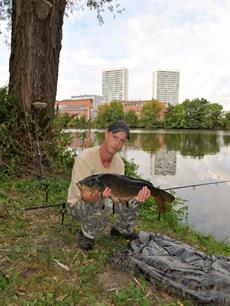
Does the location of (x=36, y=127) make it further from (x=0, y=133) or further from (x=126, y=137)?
(x=126, y=137)

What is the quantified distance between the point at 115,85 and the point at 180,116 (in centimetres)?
8623

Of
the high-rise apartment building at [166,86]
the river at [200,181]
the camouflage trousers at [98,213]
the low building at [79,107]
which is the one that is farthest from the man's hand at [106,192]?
the high-rise apartment building at [166,86]

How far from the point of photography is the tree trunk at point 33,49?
656cm

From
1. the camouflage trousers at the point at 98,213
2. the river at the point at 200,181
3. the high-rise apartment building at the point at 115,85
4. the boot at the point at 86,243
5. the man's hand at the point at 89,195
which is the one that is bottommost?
the river at the point at 200,181

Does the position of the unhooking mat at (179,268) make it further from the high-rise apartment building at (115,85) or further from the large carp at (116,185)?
the high-rise apartment building at (115,85)

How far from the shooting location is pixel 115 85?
15550cm

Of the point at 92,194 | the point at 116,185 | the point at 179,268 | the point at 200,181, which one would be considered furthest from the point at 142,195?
the point at 200,181

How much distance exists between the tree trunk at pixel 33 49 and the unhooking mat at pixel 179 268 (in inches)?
169

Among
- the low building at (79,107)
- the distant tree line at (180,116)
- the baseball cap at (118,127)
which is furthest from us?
the distant tree line at (180,116)

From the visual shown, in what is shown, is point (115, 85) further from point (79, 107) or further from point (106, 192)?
point (106, 192)

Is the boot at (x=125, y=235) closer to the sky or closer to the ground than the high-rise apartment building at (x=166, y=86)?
closer to the ground

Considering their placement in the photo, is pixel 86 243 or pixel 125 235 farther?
pixel 125 235

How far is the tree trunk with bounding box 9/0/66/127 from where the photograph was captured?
21.5 feet

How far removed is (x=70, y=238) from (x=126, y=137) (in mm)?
1337
